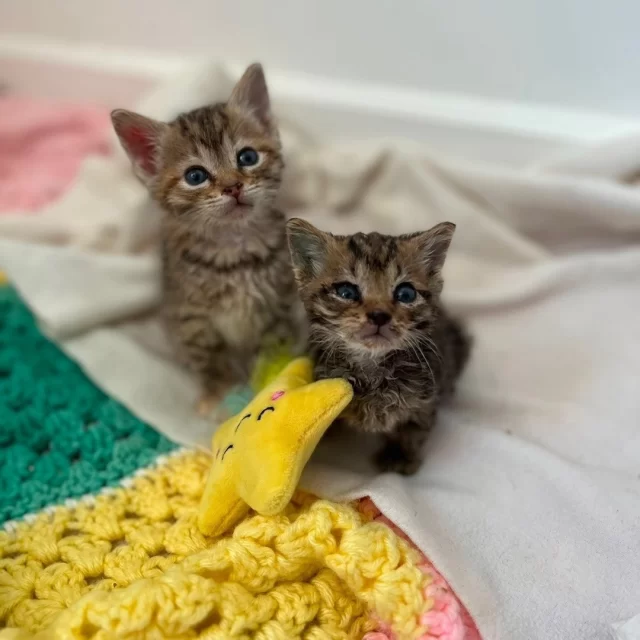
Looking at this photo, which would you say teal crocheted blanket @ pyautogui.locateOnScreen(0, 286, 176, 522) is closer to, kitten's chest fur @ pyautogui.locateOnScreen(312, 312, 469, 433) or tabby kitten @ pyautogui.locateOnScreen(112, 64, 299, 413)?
tabby kitten @ pyautogui.locateOnScreen(112, 64, 299, 413)

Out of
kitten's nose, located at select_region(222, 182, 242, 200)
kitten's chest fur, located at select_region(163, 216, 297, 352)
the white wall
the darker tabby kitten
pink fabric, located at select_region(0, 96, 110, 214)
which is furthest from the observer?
pink fabric, located at select_region(0, 96, 110, 214)

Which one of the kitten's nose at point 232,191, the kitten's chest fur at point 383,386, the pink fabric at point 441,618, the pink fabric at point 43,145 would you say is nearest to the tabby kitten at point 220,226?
the kitten's nose at point 232,191

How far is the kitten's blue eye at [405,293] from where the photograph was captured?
99 centimetres

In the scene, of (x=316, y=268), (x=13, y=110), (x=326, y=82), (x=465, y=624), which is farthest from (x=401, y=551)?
(x=13, y=110)

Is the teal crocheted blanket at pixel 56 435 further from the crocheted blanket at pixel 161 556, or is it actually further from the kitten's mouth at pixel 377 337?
the kitten's mouth at pixel 377 337

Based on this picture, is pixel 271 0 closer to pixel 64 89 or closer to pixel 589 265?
pixel 64 89

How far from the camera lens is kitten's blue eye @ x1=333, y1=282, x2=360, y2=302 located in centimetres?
Answer: 99

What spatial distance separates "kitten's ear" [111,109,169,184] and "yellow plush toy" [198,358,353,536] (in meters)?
0.46

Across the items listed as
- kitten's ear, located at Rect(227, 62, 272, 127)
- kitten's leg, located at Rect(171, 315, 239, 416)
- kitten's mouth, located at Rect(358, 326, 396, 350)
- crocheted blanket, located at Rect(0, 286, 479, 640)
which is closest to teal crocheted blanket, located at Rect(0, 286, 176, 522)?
crocheted blanket, located at Rect(0, 286, 479, 640)

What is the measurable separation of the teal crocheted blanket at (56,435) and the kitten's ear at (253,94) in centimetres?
62

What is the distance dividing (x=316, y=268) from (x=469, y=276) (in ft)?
2.27

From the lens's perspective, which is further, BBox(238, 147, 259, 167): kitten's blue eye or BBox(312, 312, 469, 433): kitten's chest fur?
BBox(238, 147, 259, 167): kitten's blue eye

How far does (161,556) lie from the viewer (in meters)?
1.05

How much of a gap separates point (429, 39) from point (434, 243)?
904mm
